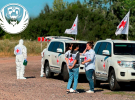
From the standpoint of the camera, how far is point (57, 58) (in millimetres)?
18703

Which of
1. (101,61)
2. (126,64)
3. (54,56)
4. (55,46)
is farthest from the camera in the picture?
(55,46)

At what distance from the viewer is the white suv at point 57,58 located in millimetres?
17844

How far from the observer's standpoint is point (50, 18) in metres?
81.5

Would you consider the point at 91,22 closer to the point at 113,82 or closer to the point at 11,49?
the point at 11,49

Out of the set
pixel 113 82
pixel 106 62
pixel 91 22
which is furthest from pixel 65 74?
pixel 91 22

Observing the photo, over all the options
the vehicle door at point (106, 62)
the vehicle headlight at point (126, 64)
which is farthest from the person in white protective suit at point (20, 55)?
the vehicle headlight at point (126, 64)

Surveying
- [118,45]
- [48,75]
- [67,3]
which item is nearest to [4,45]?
[48,75]

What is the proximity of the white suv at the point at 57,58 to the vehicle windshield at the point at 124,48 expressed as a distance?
299 centimetres

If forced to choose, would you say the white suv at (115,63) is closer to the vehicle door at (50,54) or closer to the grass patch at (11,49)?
the vehicle door at (50,54)

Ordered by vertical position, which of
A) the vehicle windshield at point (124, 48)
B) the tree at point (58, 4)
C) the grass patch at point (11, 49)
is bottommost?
the grass patch at point (11, 49)

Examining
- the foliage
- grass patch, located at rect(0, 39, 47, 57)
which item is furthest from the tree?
grass patch, located at rect(0, 39, 47, 57)

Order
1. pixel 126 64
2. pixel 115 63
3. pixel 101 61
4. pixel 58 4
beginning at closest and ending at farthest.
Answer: pixel 126 64 → pixel 115 63 → pixel 101 61 → pixel 58 4

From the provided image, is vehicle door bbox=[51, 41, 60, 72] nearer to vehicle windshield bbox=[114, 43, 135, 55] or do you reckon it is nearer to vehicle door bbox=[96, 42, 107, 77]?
vehicle door bbox=[96, 42, 107, 77]

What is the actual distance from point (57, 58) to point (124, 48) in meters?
4.59
